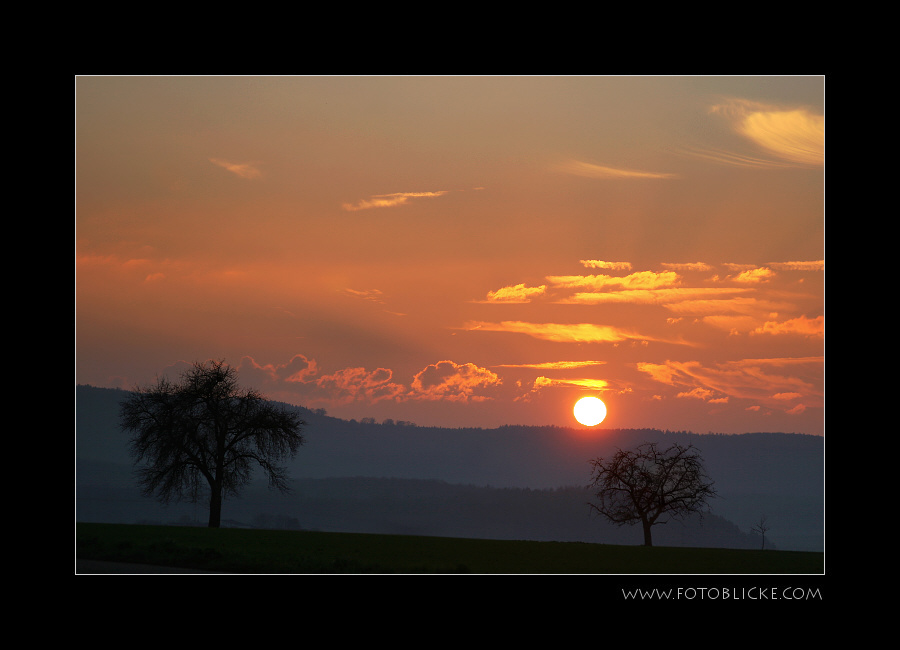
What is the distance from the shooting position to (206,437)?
56.4m

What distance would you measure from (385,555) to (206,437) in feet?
67.3

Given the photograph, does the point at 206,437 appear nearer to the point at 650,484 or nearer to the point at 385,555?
the point at 385,555

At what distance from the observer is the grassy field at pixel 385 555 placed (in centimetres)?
3778

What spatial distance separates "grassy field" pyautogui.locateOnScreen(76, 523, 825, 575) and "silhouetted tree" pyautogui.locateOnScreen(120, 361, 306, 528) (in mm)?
4650

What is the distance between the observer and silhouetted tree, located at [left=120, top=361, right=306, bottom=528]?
182ft

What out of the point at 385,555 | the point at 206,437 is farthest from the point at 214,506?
the point at 385,555

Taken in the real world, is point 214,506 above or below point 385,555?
above

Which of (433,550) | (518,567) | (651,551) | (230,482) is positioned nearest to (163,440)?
(230,482)

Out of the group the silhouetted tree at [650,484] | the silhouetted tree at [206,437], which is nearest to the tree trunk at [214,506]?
the silhouetted tree at [206,437]

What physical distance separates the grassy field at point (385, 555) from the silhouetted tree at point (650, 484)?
9210 millimetres

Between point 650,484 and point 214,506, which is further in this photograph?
point 650,484

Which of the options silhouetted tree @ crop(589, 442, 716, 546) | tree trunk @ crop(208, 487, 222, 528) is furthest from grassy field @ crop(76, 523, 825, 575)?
silhouetted tree @ crop(589, 442, 716, 546)
